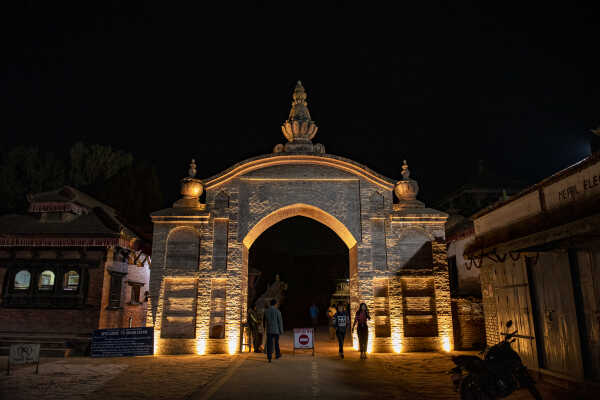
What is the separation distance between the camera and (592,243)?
24.0ft

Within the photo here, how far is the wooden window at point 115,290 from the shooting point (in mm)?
17614

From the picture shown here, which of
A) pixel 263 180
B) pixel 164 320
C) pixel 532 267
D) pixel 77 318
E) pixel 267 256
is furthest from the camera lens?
pixel 267 256

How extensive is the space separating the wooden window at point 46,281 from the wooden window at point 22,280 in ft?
1.54

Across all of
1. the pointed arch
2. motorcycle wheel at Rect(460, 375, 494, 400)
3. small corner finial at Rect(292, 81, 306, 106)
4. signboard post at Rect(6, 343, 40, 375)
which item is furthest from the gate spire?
motorcycle wheel at Rect(460, 375, 494, 400)

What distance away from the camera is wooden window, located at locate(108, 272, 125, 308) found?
1761 centimetres

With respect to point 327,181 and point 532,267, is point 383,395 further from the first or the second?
point 327,181

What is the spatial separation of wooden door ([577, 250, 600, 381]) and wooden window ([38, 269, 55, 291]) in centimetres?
1819

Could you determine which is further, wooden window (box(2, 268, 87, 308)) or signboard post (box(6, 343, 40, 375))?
wooden window (box(2, 268, 87, 308))

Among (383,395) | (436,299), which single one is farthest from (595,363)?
(436,299)

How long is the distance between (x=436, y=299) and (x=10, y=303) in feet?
54.8

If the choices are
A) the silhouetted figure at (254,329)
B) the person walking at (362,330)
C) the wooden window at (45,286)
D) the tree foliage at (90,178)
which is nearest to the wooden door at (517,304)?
the person walking at (362,330)

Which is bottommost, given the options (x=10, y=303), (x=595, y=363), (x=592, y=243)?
(x=595, y=363)

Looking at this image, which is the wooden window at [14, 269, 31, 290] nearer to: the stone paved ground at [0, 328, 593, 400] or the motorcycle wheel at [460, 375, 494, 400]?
the stone paved ground at [0, 328, 593, 400]

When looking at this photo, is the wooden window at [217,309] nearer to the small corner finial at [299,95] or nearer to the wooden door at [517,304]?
the small corner finial at [299,95]
